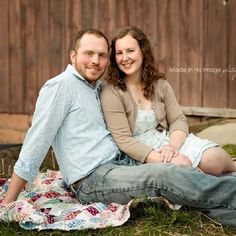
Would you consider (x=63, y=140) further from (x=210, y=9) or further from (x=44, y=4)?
(x=44, y=4)

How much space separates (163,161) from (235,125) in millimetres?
2946

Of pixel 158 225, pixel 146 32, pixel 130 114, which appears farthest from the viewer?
pixel 146 32

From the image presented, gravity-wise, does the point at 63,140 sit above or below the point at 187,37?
below

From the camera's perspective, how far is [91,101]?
3.41 meters

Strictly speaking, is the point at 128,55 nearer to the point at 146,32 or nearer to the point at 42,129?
the point at 42,129

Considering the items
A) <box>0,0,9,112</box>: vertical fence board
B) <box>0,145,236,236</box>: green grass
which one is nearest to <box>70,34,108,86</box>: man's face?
<box>0,145,236,236</box>: green grass

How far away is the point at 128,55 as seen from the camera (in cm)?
358

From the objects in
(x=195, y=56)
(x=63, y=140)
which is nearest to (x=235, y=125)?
(x=195, y=56)

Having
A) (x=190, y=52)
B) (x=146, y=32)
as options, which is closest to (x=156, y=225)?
(x=190, y=52)

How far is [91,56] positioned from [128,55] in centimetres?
27

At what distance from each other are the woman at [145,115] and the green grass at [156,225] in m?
0.33

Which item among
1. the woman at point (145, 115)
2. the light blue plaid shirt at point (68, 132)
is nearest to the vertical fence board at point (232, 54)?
the woman at point (145, 115)

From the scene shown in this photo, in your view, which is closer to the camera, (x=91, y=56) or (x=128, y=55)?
(x=91, y=56)

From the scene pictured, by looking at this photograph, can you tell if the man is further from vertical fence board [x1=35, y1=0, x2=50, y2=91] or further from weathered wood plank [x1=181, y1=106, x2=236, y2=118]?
vertical fence board [x1=35, y1=0, x2=50, y2=91]
